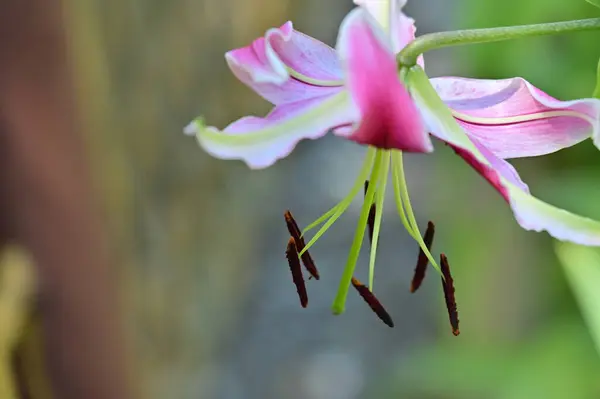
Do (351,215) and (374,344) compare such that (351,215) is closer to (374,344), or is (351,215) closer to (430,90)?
(374,344)

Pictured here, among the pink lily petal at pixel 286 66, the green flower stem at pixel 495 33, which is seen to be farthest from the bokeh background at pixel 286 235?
the green flower stem at pixel 495 33

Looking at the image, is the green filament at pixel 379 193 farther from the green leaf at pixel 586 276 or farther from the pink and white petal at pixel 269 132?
the green leaf at pixel 586 276

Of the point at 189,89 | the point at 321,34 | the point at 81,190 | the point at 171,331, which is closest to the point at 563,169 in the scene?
the point at 81,190

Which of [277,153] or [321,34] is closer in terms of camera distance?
[277,153]

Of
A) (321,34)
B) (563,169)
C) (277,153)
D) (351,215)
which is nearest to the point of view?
(277,153)

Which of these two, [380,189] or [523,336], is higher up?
[380,189]

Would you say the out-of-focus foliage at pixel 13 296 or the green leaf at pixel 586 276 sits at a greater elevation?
the out-of-focus foliage at pixel 13 296

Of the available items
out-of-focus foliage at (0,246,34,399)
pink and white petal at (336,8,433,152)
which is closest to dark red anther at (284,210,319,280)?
pink and white petal at (336,8,433,152)

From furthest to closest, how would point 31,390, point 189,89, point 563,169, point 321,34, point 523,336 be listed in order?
1. point 321,34
2. point 189,89
3. point 523,336
4. point 563,169
5. point 31,390
